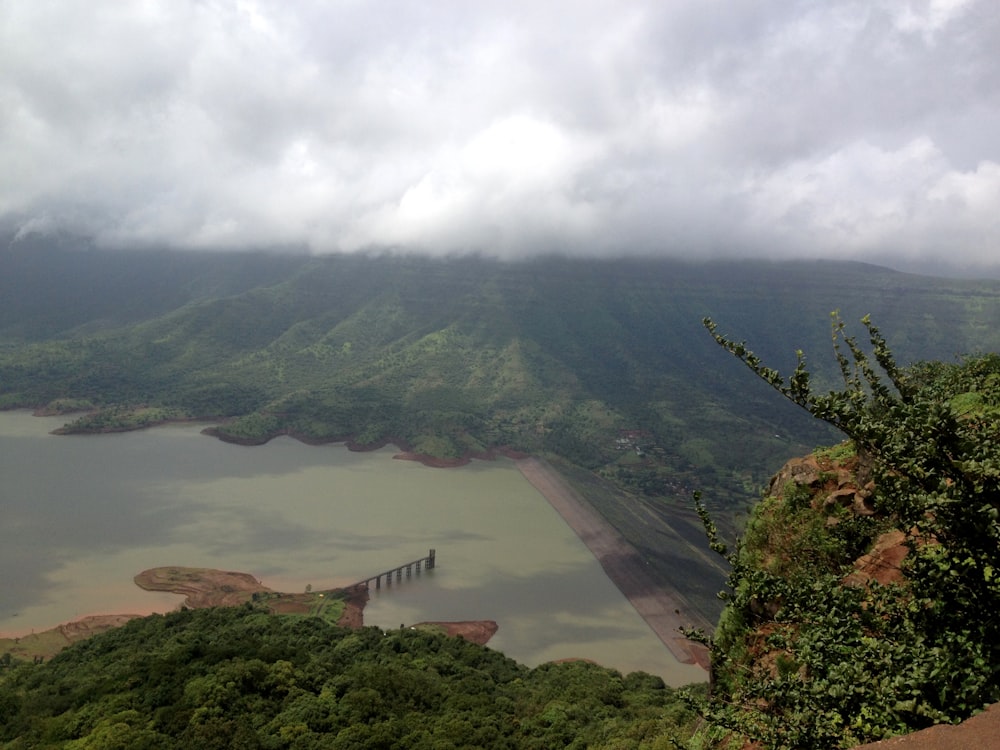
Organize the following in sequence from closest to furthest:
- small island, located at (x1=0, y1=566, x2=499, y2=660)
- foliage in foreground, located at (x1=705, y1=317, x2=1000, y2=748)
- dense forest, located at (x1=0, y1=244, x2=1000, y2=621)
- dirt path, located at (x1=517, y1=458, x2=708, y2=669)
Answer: foliage in foreground, located at (x1=705, y1=317, x2=1000, y2=748) < small island, located at (x1=0, y1=566, x2=499, y2=660) < dirt path, located at (x1=517, y1=458, x2=708, y2=669) < dense forest, located at (x1=0, y1=244, x2=1000, y2=621)

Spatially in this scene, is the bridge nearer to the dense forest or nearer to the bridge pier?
the bridge pier

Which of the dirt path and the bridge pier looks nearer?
the dirt path

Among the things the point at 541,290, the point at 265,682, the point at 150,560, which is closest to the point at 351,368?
the point at 541,290

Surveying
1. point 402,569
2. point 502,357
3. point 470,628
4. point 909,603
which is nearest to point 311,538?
point 402,569

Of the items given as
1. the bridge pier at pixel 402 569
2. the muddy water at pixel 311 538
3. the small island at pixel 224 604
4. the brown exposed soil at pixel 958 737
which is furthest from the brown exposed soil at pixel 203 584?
the brown exposed soil at pixel 958 737

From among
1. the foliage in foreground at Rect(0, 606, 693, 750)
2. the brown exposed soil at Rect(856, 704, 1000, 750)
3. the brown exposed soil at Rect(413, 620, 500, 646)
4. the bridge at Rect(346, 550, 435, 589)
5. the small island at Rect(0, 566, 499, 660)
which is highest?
the brown exposed soil at Rect(856, 704, 1000, 750)

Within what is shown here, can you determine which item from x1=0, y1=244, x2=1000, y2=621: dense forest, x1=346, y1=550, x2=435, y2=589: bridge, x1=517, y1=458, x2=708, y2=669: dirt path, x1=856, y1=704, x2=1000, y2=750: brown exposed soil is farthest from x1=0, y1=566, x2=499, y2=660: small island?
x1=856, y1=704, x2=1000, y2=750: brown exposed soil
